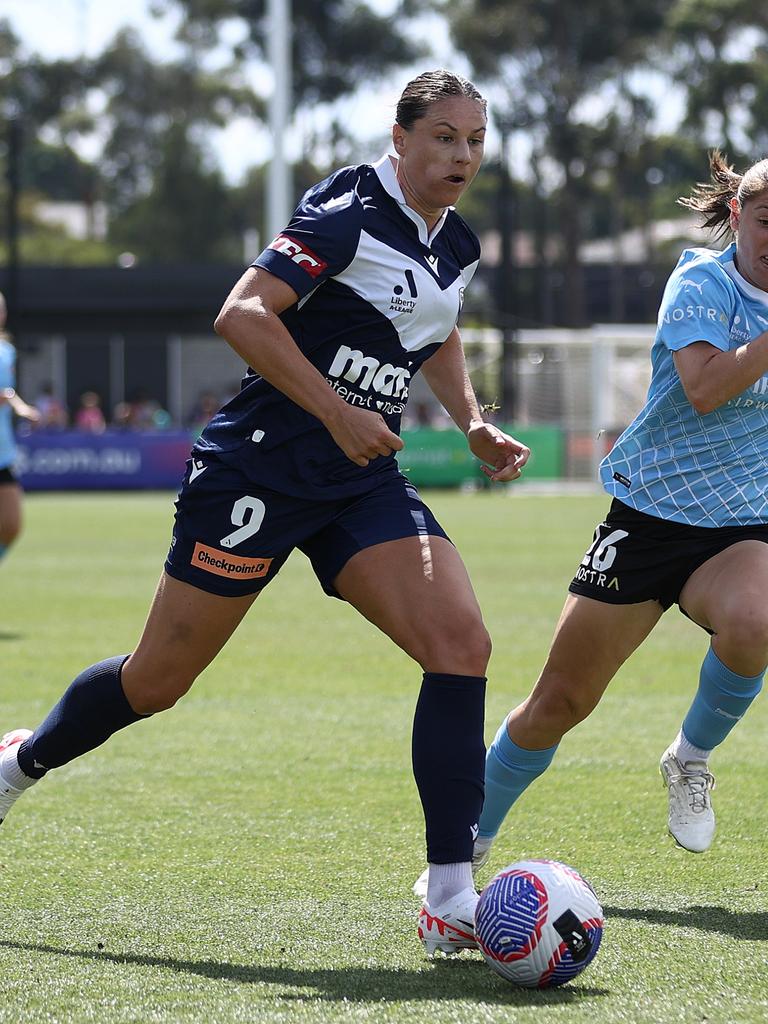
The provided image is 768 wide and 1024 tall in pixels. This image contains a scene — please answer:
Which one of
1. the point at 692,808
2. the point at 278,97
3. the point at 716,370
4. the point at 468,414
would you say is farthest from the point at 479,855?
the point at 278,97

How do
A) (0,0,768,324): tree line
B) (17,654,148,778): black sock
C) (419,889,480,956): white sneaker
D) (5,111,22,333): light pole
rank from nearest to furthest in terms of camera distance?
(419,889,480,956): white sneaker < (17,654,148,778): black sock < (5,111,22,333): light pole < (0,0,768,324): tree line

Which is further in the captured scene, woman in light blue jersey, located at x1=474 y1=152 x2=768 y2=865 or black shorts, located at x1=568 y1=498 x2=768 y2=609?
black shorts, located at x1=568 y1=498 x2=768 y2=609

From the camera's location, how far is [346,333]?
179 inches

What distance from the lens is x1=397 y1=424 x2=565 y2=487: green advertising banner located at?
3094 centimetres

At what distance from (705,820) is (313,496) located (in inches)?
63.4

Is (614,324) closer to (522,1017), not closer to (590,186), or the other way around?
(590,186)

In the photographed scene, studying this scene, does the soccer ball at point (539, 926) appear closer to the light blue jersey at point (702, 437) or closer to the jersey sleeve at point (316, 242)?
the light blue jersey at point (702, 437)

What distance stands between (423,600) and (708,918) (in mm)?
1193

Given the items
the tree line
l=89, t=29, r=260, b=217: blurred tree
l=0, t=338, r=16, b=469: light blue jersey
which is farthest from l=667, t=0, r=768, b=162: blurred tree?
l=0, t=338, r=16, b=469: light blue jersey

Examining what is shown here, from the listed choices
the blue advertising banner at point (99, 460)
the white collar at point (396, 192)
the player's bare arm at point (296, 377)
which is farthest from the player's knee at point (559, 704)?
the blue advertising banner at point (99, 460)

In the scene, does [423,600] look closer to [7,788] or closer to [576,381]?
[7,788]

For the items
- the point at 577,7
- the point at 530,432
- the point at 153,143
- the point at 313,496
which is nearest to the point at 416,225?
the point at 313,496

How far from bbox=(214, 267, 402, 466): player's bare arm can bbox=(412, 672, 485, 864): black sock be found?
2.24 feet

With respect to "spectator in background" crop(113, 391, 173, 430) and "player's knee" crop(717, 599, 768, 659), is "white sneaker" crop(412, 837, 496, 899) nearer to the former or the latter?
"player's knee" crop(717, 599, 768, 659)
